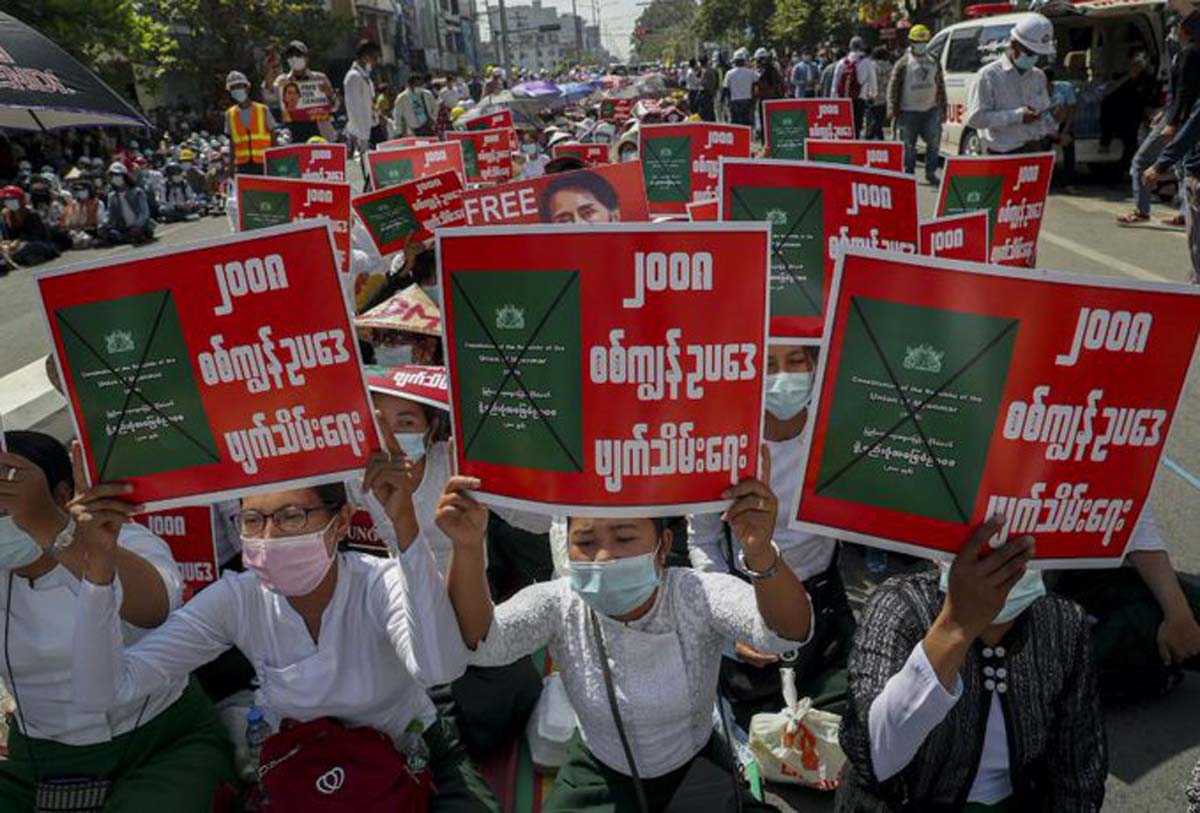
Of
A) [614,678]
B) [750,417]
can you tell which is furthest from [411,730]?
[750,417]

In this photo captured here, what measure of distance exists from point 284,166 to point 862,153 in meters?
4.31

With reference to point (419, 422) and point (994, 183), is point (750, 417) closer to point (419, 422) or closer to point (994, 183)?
point (419, 422)

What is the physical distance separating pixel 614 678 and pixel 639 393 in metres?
0.80

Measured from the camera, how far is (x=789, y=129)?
7.60 metres

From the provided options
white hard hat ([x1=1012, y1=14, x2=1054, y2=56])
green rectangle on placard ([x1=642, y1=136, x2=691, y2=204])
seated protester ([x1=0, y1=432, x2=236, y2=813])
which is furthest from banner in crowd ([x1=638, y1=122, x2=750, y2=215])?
seated protester ([x1=0, y1=432, x2=236, y2=813])

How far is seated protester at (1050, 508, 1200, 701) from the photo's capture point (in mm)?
2838

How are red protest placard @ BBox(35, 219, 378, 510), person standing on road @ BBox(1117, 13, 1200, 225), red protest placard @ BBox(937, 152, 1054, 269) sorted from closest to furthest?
1. red protest placard @ BBox(35, 219, 378, 510)
2. red protest placard @ BBox(937, 152, 1054, 269)
3. person standing on road @ BBox(1117, 13, 1200, 225)

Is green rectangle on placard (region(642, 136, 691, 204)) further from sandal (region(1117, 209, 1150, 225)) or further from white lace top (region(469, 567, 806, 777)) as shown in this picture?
sandal (region(1117, 209, 1150, 225))

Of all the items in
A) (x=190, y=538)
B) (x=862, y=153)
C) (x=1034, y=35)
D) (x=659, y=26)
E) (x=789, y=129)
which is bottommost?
(x=659, y=26)

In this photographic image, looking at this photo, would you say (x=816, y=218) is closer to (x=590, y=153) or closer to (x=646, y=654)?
(x=646, y=654)

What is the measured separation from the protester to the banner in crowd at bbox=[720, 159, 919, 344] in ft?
26.0

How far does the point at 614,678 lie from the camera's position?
242cm

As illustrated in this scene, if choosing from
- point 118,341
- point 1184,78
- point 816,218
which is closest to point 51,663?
point 118,341

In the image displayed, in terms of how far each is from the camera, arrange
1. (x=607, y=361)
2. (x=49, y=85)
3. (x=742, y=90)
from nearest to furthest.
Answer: (x=607, y=361) → (x=49, y=85) → (x=742, y=90)
